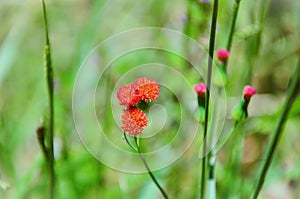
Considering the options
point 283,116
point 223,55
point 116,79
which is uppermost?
point 116,79

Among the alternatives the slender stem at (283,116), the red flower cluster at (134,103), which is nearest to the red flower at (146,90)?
the red flower cluster at (134,103)

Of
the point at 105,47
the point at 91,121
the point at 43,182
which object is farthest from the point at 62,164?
the point at 105,47

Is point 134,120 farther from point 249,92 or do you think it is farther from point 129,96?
point 249,92

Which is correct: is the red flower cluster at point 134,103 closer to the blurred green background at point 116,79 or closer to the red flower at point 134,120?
the red flower at point 134,120

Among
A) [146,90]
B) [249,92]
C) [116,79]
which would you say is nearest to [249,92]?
[249,92]

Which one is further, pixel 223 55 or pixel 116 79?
pixel 116 79

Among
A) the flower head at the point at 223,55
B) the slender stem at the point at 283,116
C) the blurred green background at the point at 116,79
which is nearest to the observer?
the slender stem at the point at 283,116

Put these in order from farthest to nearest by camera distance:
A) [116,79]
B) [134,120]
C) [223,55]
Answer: [116,79] → [223,55] → [134,120]
